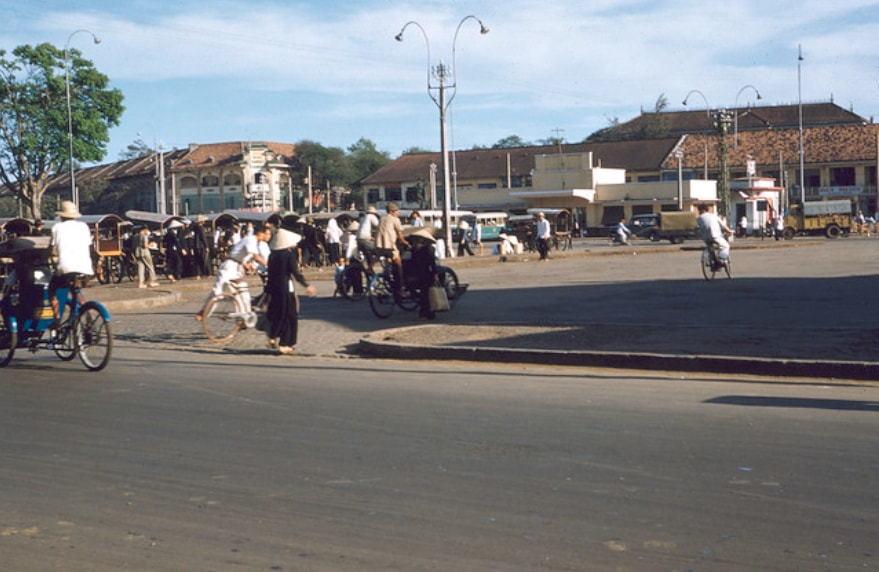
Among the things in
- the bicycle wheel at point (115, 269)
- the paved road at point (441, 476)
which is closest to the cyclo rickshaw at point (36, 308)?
the paved road at point (441, 476)

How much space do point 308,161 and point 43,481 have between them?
356 feet

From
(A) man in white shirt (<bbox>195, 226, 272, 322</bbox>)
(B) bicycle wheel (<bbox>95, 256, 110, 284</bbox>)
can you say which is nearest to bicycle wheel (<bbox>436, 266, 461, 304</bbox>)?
(A) man in white shirt (<bbox>195, 226, 272, 322</bbox>)

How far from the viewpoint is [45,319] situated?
1220 cm

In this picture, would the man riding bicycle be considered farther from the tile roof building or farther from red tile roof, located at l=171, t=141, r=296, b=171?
red tile roof, located at l=171, t=141, r=296, b=171

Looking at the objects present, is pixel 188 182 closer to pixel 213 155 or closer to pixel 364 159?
pixel 213 155

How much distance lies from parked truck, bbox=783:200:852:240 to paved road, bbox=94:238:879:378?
36.8 metres

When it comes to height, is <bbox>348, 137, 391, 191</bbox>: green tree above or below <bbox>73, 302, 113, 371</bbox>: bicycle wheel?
above

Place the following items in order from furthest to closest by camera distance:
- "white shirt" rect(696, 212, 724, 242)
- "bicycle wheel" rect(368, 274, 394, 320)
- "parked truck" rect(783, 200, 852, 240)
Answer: "parked truck" rect(783, 200, 852, 240) < "white shirt" rect(696, 212, 724, 242) < "bicycle wheel" rect(368, 274, 394, 320)

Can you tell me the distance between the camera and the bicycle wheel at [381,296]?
58.7ft

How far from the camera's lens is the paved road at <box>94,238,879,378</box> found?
12.8 meters

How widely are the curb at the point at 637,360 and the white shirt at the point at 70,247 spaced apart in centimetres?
365

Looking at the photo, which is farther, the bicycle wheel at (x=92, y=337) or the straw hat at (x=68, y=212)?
the straw hat at (x=68, y=212)

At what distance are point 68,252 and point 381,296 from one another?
6.86 m

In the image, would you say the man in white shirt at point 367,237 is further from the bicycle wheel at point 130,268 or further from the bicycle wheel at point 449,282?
the bicycle wheel at point 130,268
